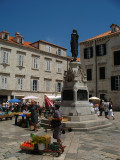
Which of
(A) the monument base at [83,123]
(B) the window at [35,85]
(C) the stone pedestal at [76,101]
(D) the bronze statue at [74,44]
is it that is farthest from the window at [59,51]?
(A) the monument base at [83,123]

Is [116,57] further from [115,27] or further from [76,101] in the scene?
[76,101]

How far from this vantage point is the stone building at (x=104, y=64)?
2541 centimetres

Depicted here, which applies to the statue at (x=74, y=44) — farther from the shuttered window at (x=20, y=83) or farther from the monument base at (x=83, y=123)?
the shuttered window at (x=20, y=83)

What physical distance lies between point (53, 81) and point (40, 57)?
4.86 m

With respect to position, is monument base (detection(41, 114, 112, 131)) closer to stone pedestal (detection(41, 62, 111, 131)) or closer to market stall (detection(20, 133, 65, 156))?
stone pedestal (detection(41, 62, 111, 131))

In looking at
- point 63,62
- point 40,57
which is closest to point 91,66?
point 63,62

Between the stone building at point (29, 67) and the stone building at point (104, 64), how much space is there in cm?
536

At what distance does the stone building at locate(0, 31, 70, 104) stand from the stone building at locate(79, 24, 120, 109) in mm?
5362

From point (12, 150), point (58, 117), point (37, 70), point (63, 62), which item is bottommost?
point (12, 150)

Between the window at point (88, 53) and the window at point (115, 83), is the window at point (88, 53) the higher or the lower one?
the higher one

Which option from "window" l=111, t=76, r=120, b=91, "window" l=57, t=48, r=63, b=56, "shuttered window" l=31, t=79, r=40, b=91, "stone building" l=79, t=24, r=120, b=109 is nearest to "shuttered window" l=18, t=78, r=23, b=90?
"shuttered window" l=31, t=79, r=40, b=91

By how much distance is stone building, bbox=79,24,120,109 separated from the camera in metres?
25.4

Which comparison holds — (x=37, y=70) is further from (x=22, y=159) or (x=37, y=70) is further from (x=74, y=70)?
(x=22, y=159)

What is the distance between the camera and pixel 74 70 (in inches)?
426
